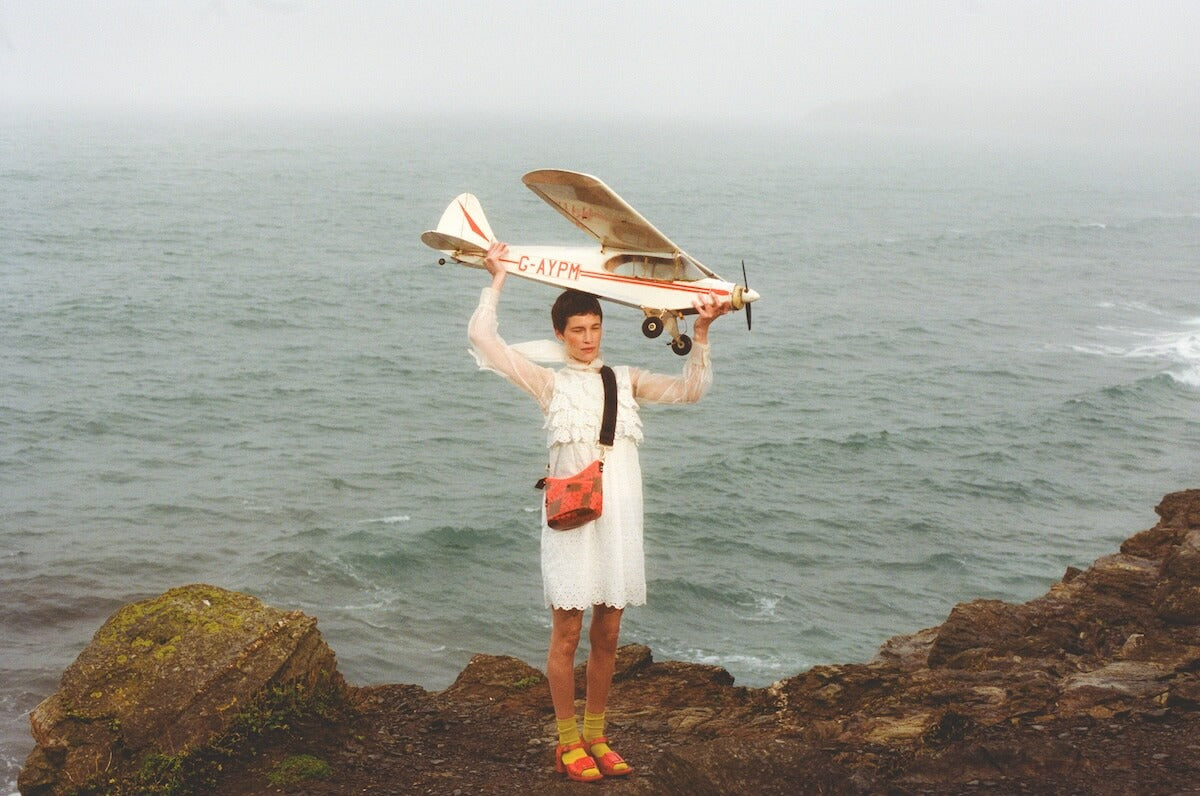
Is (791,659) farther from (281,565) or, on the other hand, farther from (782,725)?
(782,725)

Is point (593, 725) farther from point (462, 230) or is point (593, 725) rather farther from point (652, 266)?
point (652, 266)

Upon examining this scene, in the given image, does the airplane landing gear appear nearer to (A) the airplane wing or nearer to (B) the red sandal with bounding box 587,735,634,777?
(A) the airplane wing

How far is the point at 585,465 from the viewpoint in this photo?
7.02 metres

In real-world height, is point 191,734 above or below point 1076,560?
above

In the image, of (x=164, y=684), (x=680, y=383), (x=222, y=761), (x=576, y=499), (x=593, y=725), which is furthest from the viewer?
(x=164, y=684)

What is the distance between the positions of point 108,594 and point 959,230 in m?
95.8

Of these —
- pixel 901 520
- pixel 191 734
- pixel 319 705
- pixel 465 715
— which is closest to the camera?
pixel 191 734

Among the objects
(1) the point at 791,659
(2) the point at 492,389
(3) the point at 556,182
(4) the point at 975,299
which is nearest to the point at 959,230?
(4) the point at 975,299

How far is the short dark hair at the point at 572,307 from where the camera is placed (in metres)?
7.09

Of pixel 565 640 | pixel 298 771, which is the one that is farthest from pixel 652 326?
pixel 298 771

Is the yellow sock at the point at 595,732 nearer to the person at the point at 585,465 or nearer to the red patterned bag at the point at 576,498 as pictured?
the person at the point at 585,465

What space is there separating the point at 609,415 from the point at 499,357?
2.44 ft

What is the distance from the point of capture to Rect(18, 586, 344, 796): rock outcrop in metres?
8.31

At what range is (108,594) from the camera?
2777cm
